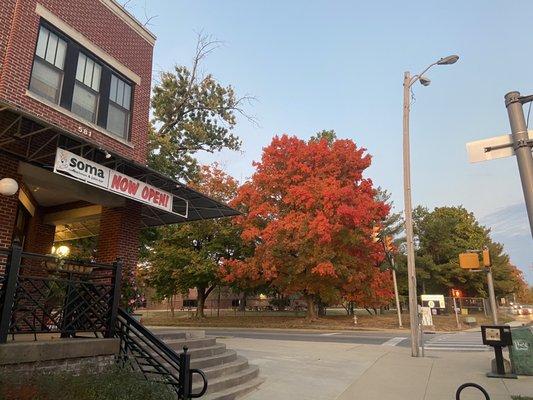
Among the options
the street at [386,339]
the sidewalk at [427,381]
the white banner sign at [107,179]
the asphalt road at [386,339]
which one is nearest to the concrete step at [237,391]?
the sidewalk at [427,381]

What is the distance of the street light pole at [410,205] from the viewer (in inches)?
552

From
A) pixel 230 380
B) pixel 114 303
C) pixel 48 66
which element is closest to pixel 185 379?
pixel 114 303

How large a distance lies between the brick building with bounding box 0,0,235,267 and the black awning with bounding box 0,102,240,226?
0.08 feet

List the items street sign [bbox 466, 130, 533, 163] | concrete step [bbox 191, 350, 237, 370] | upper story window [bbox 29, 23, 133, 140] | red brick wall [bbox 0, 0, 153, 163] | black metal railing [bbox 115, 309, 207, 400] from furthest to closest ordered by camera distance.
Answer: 1. upper story window [bbox 29, 23, 133, 140]
2. red brick wall [bbox 0, 0, 153, 163]
3. concrete step [bbox 191, 350, 237, 370]
4. black metal railing [bbox 115, 309, 207, 400]
5. street sign [bbox 466, 130, 533, 163]

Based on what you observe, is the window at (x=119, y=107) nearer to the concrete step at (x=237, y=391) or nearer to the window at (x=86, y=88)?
the window at (x=86, y=88)

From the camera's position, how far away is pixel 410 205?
50.3ft

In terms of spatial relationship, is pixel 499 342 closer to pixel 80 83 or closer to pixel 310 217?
pixel 80 83

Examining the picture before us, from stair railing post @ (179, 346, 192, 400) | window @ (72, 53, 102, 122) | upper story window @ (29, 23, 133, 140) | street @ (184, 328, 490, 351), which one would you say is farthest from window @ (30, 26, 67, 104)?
street @ (184, 328, 490, 351)

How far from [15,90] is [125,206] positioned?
4.00 m

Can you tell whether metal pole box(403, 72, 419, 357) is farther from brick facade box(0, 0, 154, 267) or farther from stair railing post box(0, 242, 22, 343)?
stair railing post box(0, 242, 22, 343)

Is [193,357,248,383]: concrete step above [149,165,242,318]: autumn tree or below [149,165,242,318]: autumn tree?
below

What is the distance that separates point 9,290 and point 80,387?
183cm

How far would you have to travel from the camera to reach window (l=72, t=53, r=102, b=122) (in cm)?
1118

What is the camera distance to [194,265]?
3142cm
